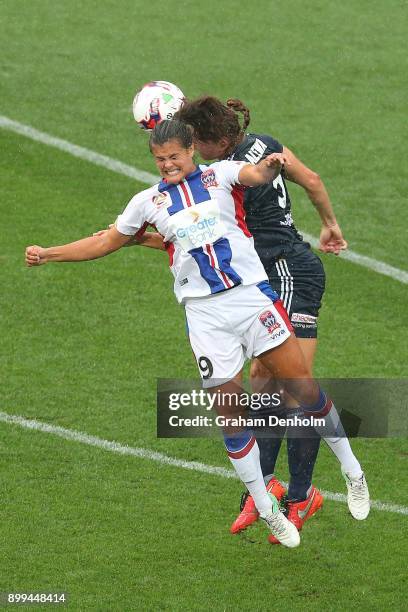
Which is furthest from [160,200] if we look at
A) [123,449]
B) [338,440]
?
[123,449]

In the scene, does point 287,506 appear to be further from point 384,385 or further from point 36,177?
point 36,177

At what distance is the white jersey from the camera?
695 cm

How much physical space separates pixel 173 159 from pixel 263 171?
49cm

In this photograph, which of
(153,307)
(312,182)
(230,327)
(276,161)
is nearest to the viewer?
(276,161)

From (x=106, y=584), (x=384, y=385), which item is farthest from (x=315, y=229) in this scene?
(x=106, y=584)

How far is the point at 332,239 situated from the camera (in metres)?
7.87

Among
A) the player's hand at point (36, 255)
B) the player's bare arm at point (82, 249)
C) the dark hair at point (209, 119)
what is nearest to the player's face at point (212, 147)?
the dark hair at point (209, 119)

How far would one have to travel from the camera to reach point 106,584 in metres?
7.12

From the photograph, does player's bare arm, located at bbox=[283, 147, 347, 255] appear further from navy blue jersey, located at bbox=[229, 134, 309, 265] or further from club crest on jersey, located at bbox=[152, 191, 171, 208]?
club crest on jersey, located at bbox=[152, 191, 171, 208]

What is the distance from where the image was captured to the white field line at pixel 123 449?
8.48m

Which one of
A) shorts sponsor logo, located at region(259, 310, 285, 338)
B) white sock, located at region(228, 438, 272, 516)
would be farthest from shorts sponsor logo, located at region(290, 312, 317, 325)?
white sock, located at region(228, 438, 272, 516)

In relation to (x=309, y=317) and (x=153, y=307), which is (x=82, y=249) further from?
(x=153, y=307)

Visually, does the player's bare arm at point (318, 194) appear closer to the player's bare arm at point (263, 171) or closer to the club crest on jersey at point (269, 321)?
the player's bare arm at point (263, 171)

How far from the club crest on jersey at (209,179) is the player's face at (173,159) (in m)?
0.10
